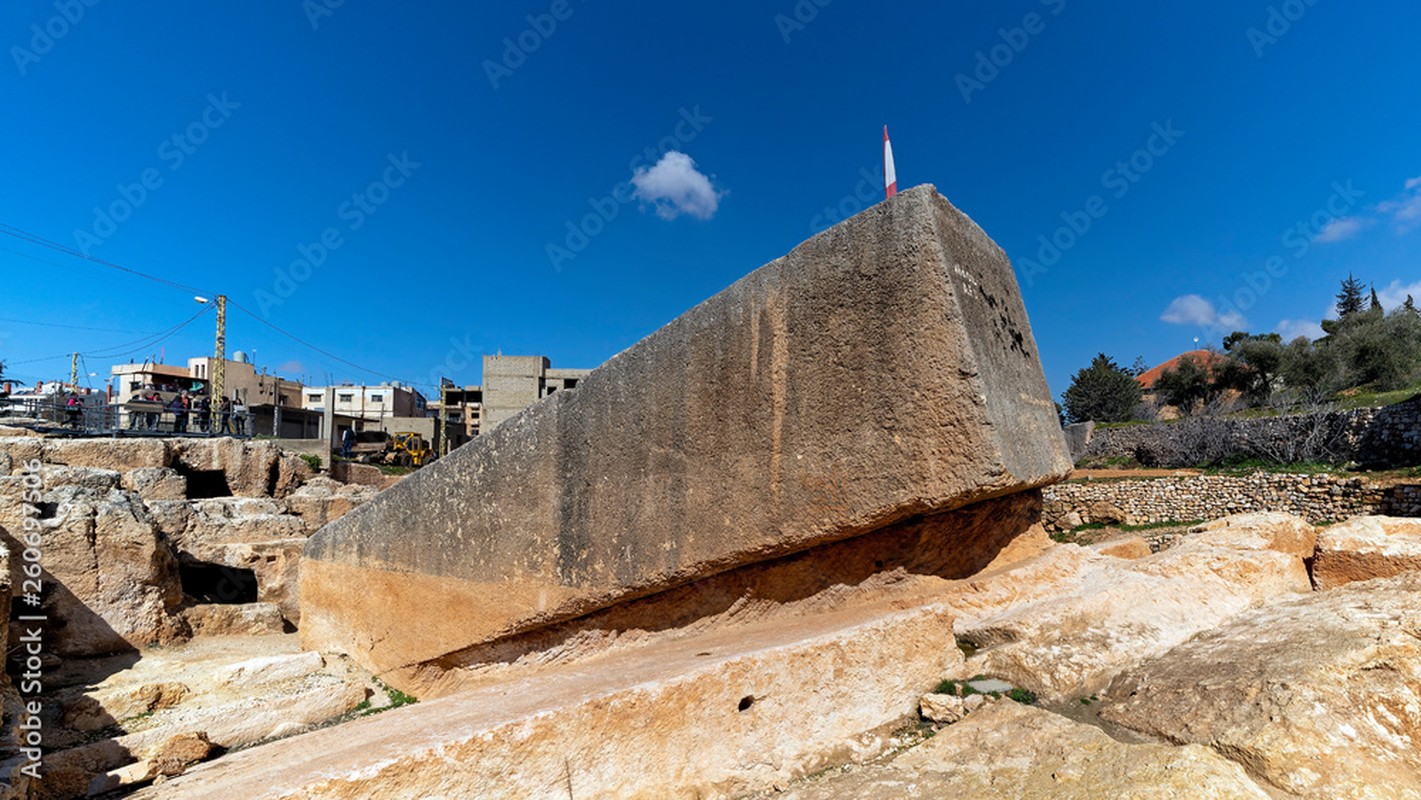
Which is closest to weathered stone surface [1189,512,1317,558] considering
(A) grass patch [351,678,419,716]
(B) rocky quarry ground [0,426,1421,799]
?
(B) rocky quarry ground [0,426,1421,799]

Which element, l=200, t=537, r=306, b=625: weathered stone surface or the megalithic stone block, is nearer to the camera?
the megalithic stone block

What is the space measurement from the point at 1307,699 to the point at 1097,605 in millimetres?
875

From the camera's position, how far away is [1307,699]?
179 centimetres

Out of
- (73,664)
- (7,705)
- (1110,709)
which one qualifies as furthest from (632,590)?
(73,664)

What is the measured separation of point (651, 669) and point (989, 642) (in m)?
1.33


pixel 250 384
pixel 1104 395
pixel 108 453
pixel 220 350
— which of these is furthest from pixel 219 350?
pixel 1104 395

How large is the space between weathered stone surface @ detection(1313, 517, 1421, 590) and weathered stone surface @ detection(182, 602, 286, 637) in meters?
7.36

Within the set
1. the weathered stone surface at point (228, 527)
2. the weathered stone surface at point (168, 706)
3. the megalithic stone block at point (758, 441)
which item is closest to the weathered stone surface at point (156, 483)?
the weathered stone surface at point (228, 527)

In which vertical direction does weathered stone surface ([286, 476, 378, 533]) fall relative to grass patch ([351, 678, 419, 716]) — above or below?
above

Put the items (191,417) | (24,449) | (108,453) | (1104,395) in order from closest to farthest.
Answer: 1. (24,449)
2. (108,453)
3. (191,417)
4. (1104,395)

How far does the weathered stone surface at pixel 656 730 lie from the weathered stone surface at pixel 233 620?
3354 millimetres

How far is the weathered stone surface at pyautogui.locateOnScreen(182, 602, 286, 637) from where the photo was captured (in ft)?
17.5

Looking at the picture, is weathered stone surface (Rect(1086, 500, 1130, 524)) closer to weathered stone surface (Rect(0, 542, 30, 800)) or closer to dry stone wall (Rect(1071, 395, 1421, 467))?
dry stone wall (Rect(1071, 395, 1421, 467))

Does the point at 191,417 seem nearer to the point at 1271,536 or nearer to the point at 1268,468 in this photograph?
the point at 1271,536
